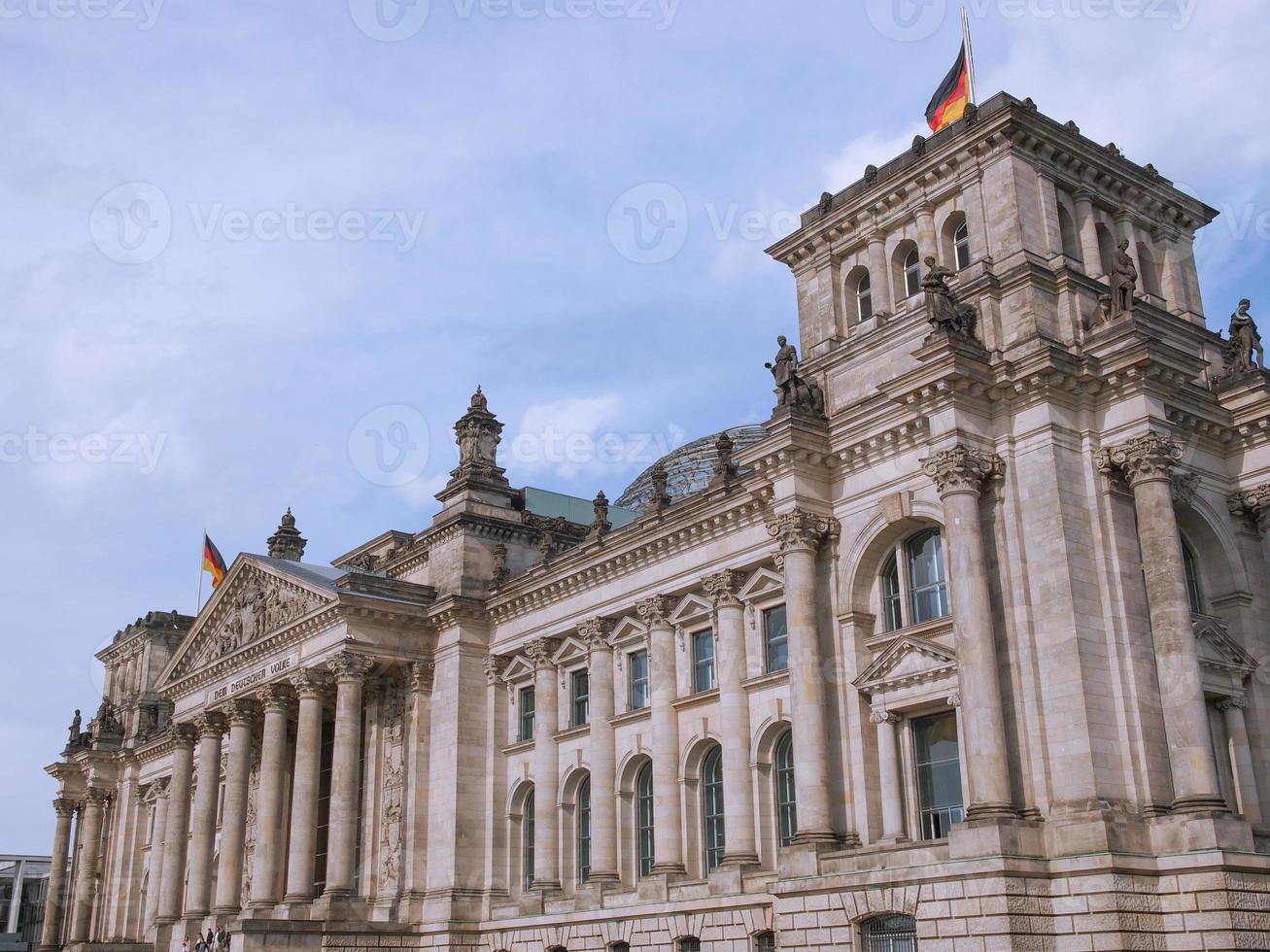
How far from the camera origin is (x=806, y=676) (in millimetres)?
30141

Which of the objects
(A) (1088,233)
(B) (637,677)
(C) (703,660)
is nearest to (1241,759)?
(A) (1088,233)

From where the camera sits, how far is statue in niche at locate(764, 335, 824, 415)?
3228 centimetres

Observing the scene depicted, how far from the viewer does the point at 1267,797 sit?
2803cm

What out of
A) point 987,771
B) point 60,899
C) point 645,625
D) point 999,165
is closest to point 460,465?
point 645,625

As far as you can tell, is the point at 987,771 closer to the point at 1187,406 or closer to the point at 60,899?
the point at 1187,406

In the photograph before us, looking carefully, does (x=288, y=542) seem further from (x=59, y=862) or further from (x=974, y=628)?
(x=974, y=628)

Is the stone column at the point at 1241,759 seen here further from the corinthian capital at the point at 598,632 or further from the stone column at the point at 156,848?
the stone column at the point at 156,848

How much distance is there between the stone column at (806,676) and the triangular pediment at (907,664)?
118 cm

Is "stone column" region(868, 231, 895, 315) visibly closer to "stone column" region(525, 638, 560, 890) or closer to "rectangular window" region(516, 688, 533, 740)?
"stone column" region(525, 638, 560, 890)

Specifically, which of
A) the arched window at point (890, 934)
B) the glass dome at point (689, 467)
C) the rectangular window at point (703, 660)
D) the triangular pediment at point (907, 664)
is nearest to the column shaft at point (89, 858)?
the glass dome at point (689, 467)

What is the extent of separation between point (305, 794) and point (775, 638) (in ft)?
59.4

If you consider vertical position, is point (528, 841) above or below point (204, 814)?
below

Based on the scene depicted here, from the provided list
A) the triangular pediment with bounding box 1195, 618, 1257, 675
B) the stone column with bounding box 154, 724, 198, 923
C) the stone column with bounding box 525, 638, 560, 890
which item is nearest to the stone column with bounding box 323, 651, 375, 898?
the stone column with bounding box 525, 638, 560, 890

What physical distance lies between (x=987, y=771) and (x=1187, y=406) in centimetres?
972
